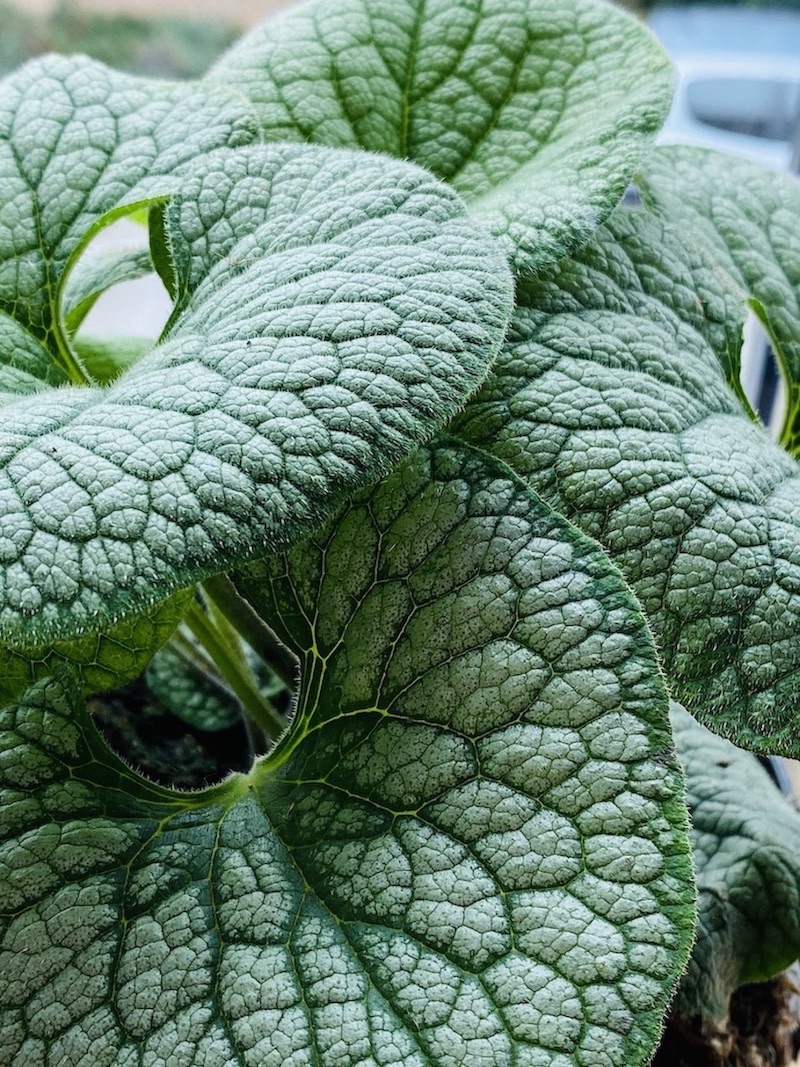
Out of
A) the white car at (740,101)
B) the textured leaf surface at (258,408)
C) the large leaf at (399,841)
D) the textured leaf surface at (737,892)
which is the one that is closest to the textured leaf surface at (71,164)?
the textured leaf surface at (258,408)

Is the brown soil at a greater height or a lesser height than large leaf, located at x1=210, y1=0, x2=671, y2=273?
lesser

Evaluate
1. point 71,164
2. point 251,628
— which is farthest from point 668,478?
point 71,164

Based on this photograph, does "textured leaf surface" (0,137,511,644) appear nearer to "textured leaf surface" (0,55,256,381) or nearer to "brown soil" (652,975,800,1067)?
"textured leaf surface" (0,55,256,381)

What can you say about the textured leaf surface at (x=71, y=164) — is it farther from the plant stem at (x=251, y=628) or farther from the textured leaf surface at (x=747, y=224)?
the textured leaf surface at (x=747, y=224)

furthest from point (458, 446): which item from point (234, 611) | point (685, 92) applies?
point (685, 92)

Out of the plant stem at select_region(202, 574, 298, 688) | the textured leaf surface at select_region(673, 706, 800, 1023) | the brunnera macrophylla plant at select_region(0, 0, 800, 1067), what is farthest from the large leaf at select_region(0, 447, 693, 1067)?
the textured leaf surface at select_region(673, 706, 800, 1023)

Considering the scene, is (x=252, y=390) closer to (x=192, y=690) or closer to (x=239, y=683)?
(x=239, y=683)
